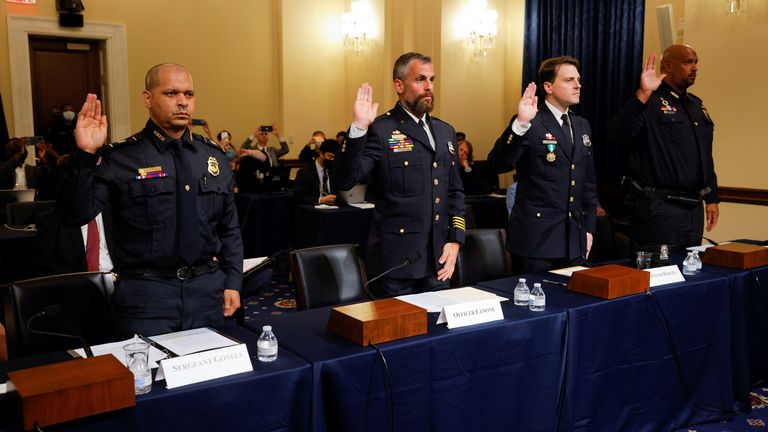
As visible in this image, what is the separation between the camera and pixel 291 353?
1985 mm

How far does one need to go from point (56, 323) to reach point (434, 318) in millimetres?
1353

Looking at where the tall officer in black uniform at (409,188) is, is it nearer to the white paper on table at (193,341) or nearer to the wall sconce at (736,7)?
the white paper on table at (193,341)

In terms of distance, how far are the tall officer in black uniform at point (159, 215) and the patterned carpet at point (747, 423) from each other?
2076mm

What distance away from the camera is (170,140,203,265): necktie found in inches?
92.4

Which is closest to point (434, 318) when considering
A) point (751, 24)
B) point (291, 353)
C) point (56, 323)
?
point (291, 353)

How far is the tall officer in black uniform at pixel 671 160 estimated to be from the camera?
3.73 meters

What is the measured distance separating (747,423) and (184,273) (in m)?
2.47

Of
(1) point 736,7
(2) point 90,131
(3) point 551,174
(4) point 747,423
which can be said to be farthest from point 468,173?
(2) point 90,131

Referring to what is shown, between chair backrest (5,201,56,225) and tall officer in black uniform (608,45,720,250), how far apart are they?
3896 mm

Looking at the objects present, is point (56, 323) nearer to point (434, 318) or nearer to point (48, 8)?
point (434, 318)

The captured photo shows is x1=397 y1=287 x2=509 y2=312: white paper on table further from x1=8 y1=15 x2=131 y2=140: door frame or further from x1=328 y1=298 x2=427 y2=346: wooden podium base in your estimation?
x1=8 y1=15 x2=131 y2=140: door frame

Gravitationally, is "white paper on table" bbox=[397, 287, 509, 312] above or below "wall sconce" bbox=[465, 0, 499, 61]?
below

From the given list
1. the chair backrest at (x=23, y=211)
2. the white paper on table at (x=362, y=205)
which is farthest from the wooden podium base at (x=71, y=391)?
the white paper on table at (x=362, y=205)

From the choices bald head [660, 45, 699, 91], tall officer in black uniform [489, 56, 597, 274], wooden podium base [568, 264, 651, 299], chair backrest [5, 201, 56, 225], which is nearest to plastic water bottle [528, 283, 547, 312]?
wooden podium base [568, 264, 651, 299]
